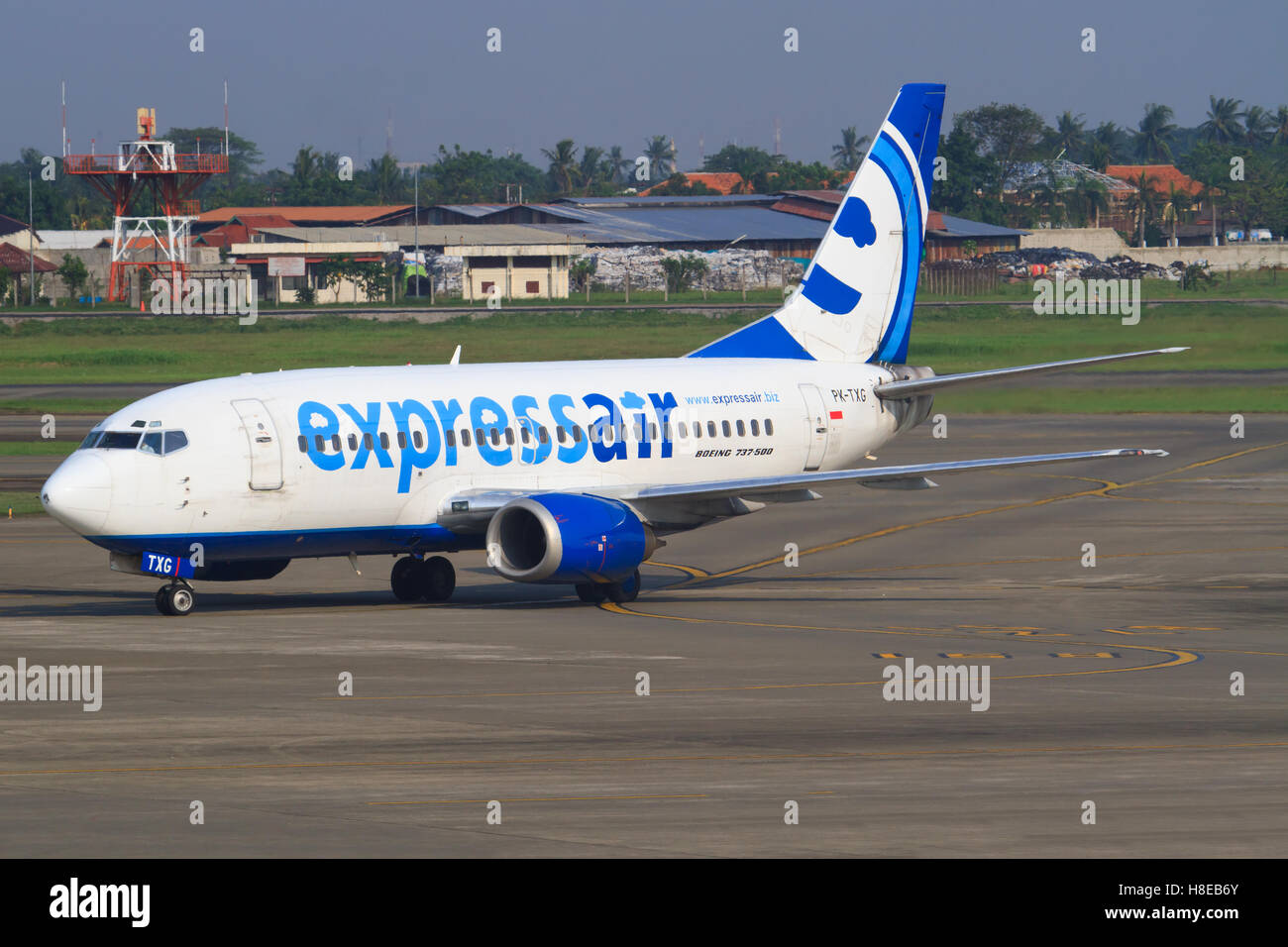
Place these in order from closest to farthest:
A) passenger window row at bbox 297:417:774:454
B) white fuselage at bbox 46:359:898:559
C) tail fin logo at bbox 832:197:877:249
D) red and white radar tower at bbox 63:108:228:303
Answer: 1. white fuselage at bbox 46:359:898:559
2. passenger window row at bbox 297:417:774:454
3. tail fin logo at bbox 832:197:877:249
4. red and white radar tower at bbox 63:108:228:303

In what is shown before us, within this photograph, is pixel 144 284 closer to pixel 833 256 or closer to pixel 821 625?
pixel 833 256

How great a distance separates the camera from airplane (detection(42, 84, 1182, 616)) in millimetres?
32812

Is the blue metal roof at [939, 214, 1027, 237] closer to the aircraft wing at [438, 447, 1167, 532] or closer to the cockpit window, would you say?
the aircraft wing at [438, 447, 1167, 532]

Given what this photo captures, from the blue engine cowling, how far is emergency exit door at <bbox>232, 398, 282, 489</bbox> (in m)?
4.13

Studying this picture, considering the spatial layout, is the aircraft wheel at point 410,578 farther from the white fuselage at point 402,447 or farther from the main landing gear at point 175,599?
the main landing gear at point 175,599

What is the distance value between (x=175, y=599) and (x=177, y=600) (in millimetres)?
47

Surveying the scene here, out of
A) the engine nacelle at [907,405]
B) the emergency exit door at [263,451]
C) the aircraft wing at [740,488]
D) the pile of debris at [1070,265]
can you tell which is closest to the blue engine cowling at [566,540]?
the aircraft wing at [740,488]

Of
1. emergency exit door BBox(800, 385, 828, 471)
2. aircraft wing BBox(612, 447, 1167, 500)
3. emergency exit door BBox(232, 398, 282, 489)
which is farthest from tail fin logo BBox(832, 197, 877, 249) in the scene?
emergency exit door BBox(232, 398, 282, 489)

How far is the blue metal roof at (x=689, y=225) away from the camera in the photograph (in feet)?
581

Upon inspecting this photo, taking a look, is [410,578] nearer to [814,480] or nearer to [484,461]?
[484,461]

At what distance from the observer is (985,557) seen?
4234 centimetres

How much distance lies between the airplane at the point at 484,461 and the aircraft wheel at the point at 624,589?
43mm
